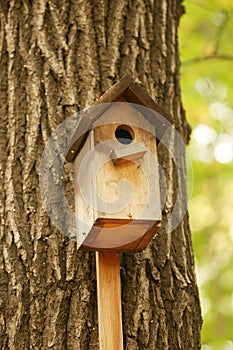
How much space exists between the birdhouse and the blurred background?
6.21ft

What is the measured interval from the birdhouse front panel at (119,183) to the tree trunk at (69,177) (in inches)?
6.9

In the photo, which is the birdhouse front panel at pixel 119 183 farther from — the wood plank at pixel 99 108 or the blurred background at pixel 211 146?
the blurred background at pixel 211 146

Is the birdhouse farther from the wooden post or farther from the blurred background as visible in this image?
the blurred background

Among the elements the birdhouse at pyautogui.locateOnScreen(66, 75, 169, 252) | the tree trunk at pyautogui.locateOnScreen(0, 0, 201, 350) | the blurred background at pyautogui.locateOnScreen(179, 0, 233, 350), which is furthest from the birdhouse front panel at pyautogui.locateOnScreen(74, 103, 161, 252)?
the blurred background at pyautogui.locateOnScreen(179, 0, 233, 350)

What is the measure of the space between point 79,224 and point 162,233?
1.16ft

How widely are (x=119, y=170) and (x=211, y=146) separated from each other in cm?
397

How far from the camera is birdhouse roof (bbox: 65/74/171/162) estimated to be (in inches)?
76.0

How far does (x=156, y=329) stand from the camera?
6.91 ft

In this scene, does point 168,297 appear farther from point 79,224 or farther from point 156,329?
point 79,224

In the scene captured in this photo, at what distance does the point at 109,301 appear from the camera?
6.47 ft

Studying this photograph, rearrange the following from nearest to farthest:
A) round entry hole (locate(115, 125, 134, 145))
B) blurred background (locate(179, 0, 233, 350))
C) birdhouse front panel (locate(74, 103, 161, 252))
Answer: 1. birdhouse front panel (locate(74, 103, 161, 252))
2. round entry hole (locate(115, 125, 134, 145))
3. blurred background (locate(179, 0, 233, 350))

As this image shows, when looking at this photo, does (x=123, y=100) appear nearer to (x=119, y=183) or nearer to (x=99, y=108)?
(x=99, y=108)

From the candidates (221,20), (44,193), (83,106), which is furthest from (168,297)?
(221,20)

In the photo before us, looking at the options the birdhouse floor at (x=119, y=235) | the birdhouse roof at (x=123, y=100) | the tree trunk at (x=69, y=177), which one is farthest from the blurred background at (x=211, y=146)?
A: the birdhouse floor at (x=119, y=235)
